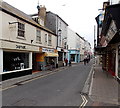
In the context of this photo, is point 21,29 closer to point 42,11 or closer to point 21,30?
point 21,30

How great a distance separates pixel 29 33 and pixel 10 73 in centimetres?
508

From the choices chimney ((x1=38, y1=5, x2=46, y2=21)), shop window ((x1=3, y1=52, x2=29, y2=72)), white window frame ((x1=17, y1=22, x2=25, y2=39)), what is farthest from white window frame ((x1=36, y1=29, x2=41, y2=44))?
chimney ((x1=38, y1=5, x2=46, y2=21))

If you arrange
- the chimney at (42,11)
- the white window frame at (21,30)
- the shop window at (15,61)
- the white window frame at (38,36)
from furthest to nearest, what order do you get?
1. the chimney at (42,11)
2. the white window frame at (38,36)
3. the white window frame at (21,30)
4. the shop window at (15,61)

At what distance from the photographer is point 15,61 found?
13.1 m

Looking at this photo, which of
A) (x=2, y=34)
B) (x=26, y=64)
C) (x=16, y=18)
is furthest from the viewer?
(x=26, y=64)

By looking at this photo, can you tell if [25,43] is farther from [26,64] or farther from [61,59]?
[61,59]

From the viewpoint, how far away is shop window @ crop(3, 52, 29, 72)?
1218cm

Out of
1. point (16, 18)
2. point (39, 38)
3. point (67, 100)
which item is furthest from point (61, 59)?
point (67, 100)

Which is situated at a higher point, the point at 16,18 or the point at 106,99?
the point at 16,18

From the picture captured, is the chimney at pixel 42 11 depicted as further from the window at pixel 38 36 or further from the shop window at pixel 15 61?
the shop window at pixel 15 61

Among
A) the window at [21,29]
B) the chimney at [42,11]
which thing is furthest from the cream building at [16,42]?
the chimney at [42,11]

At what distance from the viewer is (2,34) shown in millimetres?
10633

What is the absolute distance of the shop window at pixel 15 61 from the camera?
12184mm

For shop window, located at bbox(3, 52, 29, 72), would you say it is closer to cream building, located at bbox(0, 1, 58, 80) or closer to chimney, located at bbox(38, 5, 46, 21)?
cream building, located at bbox(0, 1, 58, 80)
